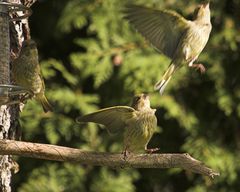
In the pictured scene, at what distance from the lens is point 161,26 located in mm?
5102

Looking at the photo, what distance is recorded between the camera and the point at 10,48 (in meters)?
4.72

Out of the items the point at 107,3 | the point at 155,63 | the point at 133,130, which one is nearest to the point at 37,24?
the point at 107,3

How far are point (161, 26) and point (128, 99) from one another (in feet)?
4.67

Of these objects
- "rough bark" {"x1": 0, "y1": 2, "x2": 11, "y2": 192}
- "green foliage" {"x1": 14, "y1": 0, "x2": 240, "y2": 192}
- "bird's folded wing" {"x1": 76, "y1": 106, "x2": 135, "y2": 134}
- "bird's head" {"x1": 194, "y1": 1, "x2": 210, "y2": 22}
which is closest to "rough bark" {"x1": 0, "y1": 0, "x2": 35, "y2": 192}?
"rough bark" {"x1": 0, "y1": 2, "x2": 11, "y2": 192}

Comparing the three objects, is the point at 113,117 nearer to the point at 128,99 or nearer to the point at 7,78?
the point at 7,78

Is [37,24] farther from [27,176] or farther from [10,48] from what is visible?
[10,48]

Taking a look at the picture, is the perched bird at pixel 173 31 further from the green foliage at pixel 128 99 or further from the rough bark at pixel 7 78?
the green foliage at pixel 128 99

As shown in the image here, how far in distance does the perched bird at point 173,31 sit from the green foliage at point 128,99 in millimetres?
1097

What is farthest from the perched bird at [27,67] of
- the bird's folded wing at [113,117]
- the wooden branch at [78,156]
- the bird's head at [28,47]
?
the wooden branch at [78,156]

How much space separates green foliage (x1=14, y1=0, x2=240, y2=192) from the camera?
20.7 feet

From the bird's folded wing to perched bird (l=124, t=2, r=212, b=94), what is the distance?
38 cm

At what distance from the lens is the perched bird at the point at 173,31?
4.96 m

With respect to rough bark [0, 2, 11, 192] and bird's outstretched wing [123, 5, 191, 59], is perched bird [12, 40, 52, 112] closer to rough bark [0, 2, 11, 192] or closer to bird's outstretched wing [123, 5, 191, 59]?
rough bark [0, 2, 11, 192]

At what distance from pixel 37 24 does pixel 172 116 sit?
5.13 ft
